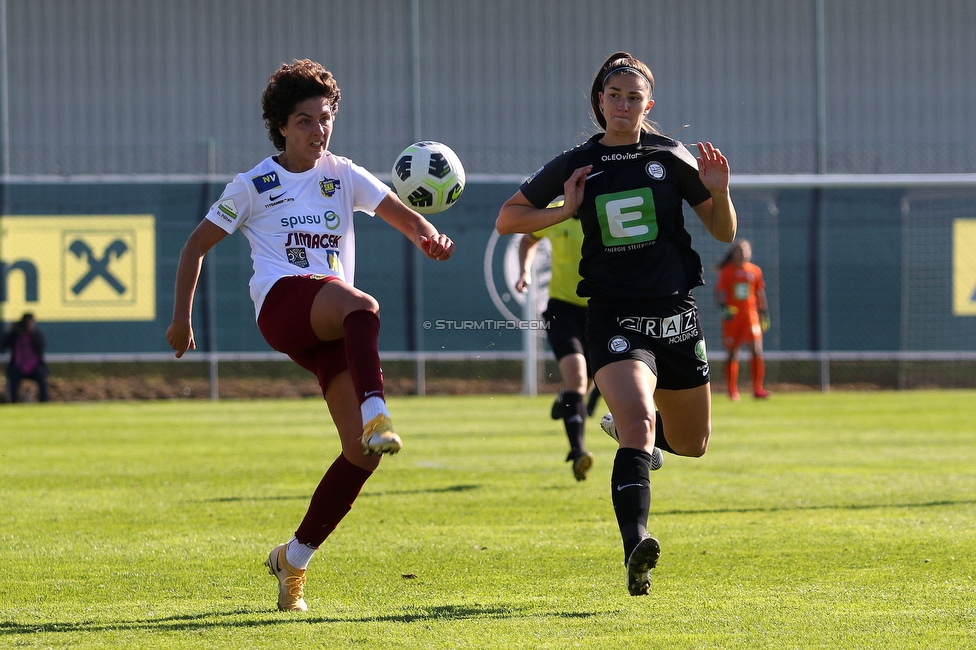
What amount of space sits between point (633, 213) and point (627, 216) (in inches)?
1.0

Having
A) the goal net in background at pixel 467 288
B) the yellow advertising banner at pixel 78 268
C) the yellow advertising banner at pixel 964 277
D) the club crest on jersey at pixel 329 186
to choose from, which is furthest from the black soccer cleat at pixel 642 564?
the yellow advertising banner at pixel 964 277

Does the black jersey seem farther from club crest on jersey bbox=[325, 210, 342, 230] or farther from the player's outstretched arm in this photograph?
club crest on jersey bbox=[325, 210, 342, 230]

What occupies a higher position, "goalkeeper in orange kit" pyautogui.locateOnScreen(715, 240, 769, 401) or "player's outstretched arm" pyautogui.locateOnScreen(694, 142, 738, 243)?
"player's outstretched arm" pyautogui.locateOnScreen(694, 142, 738, 243)

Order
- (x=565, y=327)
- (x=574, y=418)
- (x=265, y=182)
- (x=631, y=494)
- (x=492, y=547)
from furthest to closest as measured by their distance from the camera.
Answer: (x=565, y=327) < (x=574, y=418) < (x=492, y=547) < (x=265, y=182) < (x=631, y=494)

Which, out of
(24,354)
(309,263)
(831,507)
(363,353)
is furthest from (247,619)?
(24,354)

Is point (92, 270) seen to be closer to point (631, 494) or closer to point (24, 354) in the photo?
point (24, 354)

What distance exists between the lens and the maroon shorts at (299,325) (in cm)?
447

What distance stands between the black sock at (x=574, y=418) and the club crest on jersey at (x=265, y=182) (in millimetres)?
3709

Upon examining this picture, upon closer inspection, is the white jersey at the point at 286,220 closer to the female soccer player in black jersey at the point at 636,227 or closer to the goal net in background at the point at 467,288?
the female soccer player in black jersey at the point at 636,227

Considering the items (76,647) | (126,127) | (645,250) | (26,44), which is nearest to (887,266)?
(126,127)

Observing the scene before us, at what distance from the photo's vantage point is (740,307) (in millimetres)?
17250

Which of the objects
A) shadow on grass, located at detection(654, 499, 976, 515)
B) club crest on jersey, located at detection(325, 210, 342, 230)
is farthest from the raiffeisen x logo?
club crest on jersey, located at detection(325, 210, 342, 230)

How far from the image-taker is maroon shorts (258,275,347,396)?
4469 millimetres

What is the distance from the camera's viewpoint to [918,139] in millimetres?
22062
